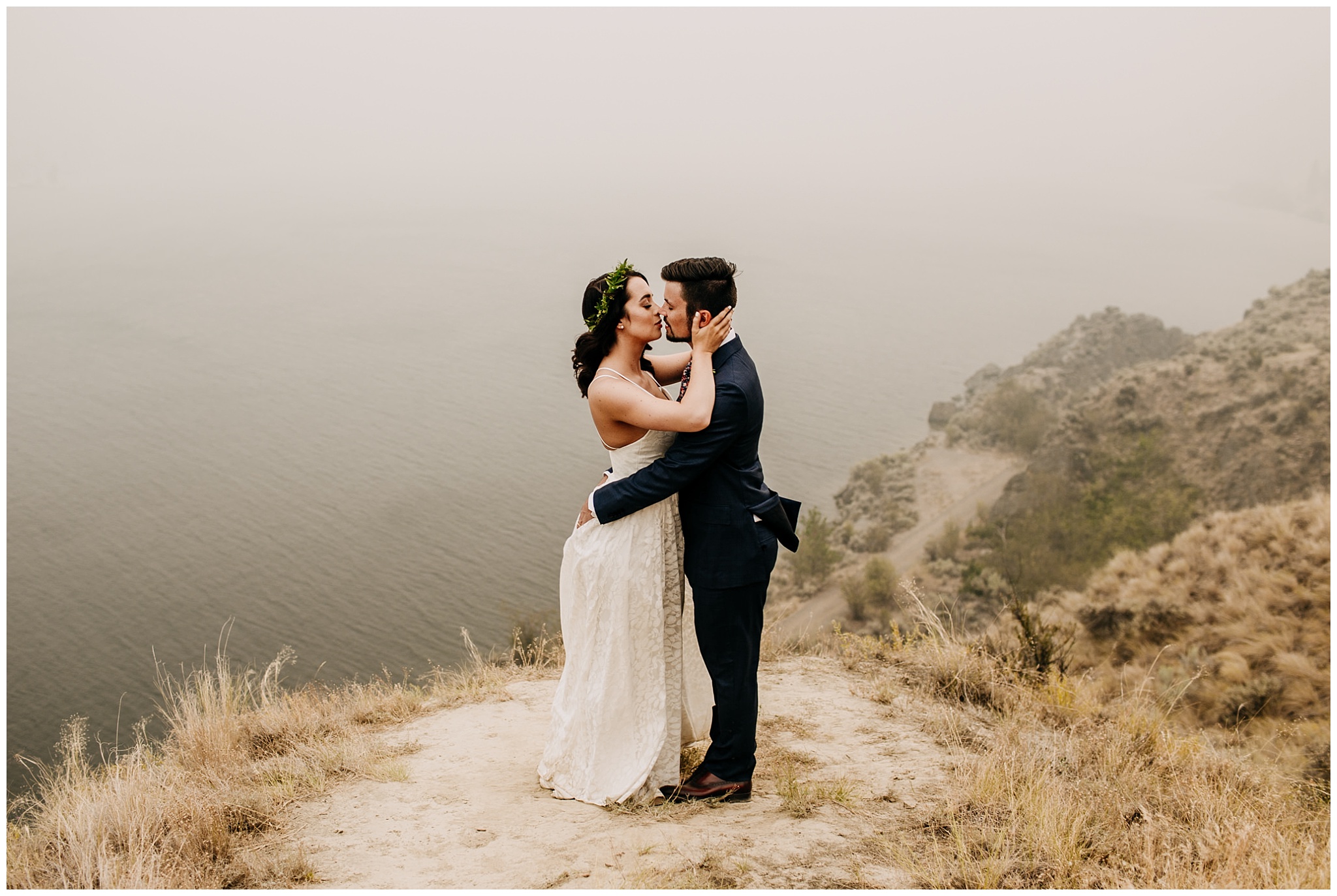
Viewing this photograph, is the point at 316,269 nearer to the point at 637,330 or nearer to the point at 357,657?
the point at 357,657

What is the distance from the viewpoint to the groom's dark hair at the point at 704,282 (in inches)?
140

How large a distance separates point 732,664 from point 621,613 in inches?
20.9

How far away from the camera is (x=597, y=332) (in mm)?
3910

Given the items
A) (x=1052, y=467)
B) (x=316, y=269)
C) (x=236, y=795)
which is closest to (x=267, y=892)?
(x=236, y=795)

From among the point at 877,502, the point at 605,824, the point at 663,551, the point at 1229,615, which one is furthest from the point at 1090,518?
the point at 605,824

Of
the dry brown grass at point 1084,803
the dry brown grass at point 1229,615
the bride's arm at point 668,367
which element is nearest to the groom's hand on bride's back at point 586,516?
the bride's arm at point 668,367

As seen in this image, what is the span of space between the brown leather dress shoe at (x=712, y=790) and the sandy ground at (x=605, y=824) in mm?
44

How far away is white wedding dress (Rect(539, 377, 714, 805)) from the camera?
398 centimetres

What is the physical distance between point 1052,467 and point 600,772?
25199mm

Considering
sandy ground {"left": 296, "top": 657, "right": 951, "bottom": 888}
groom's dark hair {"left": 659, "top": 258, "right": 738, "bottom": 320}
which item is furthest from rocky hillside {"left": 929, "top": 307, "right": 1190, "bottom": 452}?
groom's dark hair {"left": 659, "top": 258, "right": 738, "bottom": 320}

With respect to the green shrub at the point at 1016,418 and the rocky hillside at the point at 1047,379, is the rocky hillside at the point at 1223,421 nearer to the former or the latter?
the green shrub at the point at 1016,418

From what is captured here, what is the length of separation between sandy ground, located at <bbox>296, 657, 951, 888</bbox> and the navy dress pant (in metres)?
0.20

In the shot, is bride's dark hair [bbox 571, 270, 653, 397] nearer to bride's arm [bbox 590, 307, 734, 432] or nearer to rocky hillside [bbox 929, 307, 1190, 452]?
bride's arm [bbox 590, 307, 734, 432]

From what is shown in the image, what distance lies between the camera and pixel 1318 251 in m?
99.8
